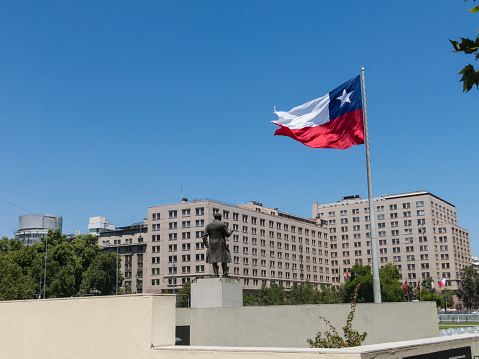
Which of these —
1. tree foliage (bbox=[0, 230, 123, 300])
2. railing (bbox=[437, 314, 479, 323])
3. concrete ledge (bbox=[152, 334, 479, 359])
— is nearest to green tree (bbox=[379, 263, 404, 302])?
railing (bbox=[437, 314, 479, 323])

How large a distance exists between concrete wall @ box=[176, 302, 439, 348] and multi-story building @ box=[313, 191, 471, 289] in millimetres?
148647

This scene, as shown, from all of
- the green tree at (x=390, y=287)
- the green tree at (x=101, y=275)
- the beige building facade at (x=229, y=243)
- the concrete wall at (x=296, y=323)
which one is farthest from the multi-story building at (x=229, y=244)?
the concrete wall at (x=296, y=323)

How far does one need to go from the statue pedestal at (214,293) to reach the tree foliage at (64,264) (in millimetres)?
65075

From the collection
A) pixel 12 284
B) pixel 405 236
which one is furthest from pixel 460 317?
pixel 405 236

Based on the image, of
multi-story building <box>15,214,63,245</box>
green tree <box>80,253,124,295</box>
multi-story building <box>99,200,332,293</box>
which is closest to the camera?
green tree <box>80,253,124,295</box>

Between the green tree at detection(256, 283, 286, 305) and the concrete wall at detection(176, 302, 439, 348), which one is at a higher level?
the concrete wall at detection(176, 302, 439, 348)

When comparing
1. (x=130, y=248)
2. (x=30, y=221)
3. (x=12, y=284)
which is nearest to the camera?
(x=12, y=284)

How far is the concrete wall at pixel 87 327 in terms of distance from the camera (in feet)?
24.1

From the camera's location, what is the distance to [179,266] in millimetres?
117000

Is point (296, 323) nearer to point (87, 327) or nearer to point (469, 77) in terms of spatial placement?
point (87, 327)

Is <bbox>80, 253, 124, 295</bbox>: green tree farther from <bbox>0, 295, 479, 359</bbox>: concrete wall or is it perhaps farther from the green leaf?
the green leaf

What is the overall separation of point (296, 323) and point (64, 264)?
276 ft

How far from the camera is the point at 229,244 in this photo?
384 feet

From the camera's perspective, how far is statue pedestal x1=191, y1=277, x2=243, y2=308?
1666 centimetres
